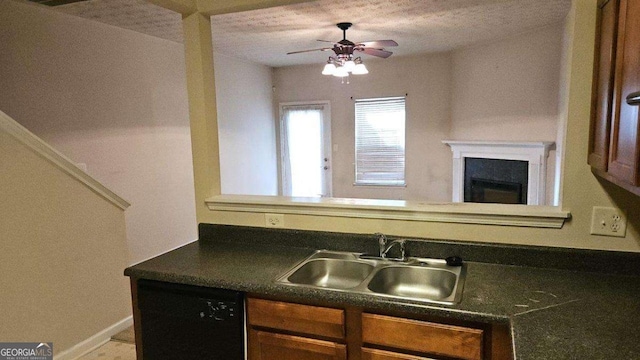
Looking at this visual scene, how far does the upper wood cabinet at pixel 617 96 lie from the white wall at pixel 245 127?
4.07 meters

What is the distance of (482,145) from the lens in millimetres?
4738

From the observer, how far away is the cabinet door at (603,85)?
A: 1255 mm

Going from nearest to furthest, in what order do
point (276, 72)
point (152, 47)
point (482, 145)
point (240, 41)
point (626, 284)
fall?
point (626, 284)
point (152, 47)
point (240, 41)
point (482, 145)
point (276, 72)

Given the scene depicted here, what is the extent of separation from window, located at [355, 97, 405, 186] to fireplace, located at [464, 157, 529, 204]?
1085mm

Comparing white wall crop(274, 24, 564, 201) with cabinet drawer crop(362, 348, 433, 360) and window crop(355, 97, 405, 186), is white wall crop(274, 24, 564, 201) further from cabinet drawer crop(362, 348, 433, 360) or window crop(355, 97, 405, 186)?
cabinet drawer crop(362, 348, 433, 360)

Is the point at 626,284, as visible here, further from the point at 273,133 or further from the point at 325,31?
the point at 273,133

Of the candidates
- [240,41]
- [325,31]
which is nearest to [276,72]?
[240,41]

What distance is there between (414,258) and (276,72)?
5.22 m

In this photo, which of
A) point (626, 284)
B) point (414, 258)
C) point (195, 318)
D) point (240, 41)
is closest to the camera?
point (626, 284)

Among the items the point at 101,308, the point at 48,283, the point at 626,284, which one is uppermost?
the point at 626,284

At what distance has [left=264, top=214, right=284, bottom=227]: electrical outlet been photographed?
81.3 inches

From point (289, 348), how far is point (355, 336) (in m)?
0.29

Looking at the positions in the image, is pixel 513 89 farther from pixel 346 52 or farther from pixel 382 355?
pixel 382 355

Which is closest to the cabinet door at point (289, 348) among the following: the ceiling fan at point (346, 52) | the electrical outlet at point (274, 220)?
the electrical outlet at point (274, 220)
